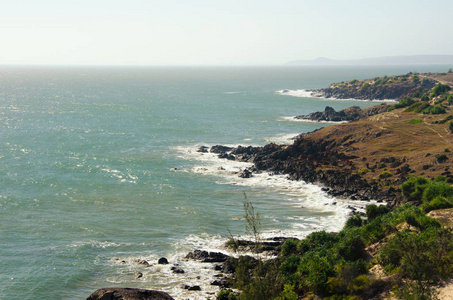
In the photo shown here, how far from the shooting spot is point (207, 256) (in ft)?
125

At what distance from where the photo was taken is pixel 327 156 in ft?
239

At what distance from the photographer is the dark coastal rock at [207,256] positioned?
37.4m

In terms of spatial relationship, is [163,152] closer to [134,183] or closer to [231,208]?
[134,183]

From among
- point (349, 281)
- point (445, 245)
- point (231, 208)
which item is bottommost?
point (231, 208)

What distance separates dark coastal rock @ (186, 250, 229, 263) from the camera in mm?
37438

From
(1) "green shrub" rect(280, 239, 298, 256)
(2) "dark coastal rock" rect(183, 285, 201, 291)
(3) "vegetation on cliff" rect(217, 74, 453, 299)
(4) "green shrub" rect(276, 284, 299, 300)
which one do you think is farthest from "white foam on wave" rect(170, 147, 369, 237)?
(4) "green shrub" rect(276, 284, 299, 300)

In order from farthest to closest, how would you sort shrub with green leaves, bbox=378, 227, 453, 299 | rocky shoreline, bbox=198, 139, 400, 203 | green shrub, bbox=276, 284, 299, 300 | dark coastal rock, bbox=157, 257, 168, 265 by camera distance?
rocky shoreline, bbox=198, 139, 400, 203 → dark coastal rock, bbox=157, 257, 168, 265 → green shrub, bbox=276, 284, 299, 300 → shrub with green leaves, bbox=378, 227, 453, 299

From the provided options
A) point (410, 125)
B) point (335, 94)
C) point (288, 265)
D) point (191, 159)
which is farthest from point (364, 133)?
point (335, 94)

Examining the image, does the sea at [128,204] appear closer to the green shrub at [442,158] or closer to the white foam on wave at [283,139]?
the white foam on wave at [283,139]

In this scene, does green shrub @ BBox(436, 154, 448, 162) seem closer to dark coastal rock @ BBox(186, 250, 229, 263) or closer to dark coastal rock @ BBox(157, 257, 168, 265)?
dark coastal rock @ BBox(186, 250, 229, 263)

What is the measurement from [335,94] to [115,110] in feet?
300

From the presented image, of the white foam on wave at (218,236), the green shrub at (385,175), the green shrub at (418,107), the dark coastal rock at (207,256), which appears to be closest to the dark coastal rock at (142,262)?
the white foam on wave at (218,236)

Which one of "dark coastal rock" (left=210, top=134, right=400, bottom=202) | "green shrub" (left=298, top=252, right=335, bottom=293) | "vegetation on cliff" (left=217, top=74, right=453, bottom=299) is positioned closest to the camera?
"vegetation on cliff" (left=217, top=74, right=453, bottom=299)

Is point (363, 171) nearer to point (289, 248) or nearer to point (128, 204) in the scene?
point (289, 248)
